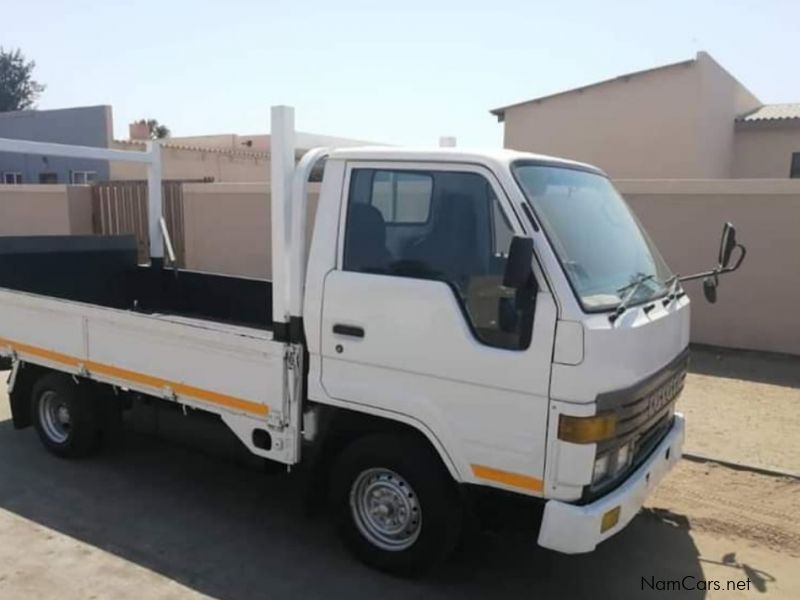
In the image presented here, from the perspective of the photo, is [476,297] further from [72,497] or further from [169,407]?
[72,497]

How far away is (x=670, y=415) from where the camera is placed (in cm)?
408

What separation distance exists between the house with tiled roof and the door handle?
52.5 feet

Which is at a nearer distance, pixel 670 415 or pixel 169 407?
pixel 670 415

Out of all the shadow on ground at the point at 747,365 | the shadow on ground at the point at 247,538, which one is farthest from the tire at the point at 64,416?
the shadow on ground at the point at 747,365

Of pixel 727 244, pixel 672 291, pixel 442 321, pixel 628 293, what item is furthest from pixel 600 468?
pixel 727 244

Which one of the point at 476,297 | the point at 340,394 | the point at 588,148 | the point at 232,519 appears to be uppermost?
the point at 588,148

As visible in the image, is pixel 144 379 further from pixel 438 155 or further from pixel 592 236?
pixel 592 236

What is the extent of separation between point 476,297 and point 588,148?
17.2 metres

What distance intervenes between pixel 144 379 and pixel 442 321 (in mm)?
2165

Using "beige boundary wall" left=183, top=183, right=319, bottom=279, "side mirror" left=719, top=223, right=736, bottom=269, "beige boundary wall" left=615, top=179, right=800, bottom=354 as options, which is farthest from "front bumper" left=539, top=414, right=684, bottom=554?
"beige boundary wall" left=183, top=183, right=319, bottom=279

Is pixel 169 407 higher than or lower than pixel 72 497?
higher

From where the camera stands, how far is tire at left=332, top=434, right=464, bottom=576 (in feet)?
11.3

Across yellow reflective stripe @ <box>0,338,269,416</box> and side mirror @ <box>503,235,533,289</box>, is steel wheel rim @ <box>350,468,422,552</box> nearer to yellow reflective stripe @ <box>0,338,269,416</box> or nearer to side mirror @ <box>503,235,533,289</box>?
yellow reflective stripe @ <box>0,338,269,416</box>

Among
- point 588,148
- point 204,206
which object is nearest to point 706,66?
point 588,148
